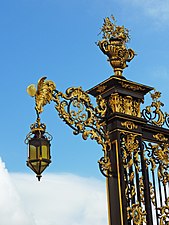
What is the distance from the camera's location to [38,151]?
24.5 feet

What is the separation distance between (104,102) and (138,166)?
3.49 ft

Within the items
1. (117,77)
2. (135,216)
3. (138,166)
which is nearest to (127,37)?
(117,77)

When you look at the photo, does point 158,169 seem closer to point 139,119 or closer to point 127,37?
point 139,119

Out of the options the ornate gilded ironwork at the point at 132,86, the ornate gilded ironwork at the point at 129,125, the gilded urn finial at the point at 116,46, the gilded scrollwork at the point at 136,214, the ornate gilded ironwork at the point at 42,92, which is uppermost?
the gilded urn finial at the point at 116,46

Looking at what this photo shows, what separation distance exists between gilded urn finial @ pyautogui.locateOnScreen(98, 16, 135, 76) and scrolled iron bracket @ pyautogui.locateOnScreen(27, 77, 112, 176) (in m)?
0.65

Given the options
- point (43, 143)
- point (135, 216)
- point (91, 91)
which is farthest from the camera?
point (91, 91)

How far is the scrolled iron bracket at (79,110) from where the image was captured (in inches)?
311

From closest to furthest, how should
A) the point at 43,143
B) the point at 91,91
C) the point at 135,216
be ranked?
the point at 43,143
the point at 135,216
the point at 91,91

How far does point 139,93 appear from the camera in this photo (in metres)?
8.87

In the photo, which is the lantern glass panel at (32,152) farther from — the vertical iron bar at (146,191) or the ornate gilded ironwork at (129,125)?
the vertical iron bar at (146,191)

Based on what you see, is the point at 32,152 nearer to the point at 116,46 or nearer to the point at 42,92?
the point at 42,92

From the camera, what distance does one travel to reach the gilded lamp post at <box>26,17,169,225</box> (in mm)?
7902

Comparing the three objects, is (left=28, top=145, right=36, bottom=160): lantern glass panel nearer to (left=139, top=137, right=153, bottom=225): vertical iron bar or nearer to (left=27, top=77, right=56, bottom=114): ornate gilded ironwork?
(left=27, top=77, right=56, bottom=114): ornate gilded ironwork

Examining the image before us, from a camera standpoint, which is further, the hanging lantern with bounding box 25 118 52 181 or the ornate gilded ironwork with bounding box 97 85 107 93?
the ornate gilded ironwork with bounding box 97 85 107 93
